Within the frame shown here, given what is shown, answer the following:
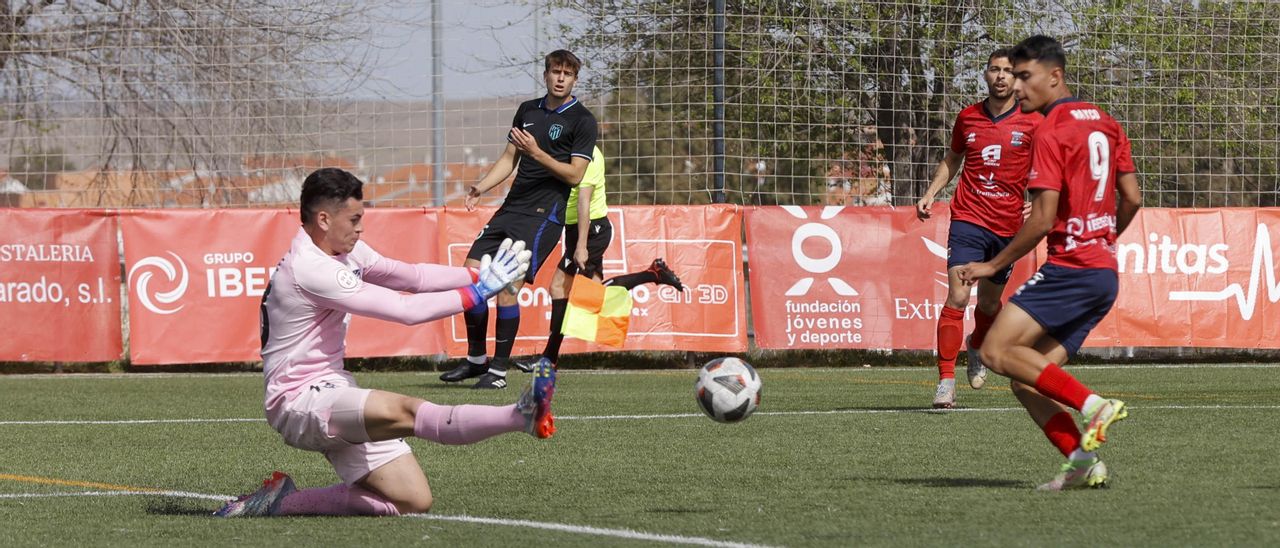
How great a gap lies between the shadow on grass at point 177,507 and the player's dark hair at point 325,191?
1.21 m

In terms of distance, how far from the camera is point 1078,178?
6199mm

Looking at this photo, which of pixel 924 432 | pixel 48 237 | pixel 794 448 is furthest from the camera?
pixel 48 237

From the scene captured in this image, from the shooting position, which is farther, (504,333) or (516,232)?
(504,333)

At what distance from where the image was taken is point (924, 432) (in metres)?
8.47

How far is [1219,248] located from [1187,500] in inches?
373

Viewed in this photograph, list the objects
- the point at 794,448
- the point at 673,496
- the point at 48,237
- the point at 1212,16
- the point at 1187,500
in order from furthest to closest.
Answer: the point at 1212,16
the point at 48,237
the point at 794,448
the point at 673,496
the point at 1187,500

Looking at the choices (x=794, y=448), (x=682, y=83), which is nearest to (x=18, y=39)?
(x=682, y=83)

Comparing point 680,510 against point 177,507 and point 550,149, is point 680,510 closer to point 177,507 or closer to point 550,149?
point 177,507

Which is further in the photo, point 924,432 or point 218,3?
point 218,3

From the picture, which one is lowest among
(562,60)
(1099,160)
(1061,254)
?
(1061,254)

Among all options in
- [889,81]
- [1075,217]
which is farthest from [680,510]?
[889,81]

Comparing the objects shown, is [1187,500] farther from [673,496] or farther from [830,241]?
[830,241]

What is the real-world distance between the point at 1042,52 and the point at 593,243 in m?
6.01

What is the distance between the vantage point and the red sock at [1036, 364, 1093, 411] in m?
6.05
